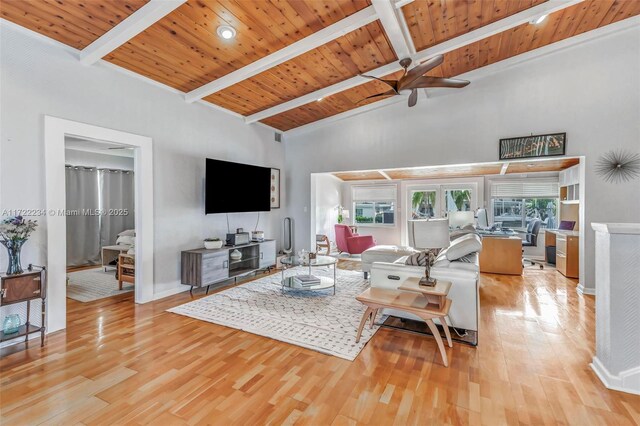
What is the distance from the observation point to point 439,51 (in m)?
4.00

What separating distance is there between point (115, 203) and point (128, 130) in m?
3.96

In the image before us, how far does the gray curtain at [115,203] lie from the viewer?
22.0 ft

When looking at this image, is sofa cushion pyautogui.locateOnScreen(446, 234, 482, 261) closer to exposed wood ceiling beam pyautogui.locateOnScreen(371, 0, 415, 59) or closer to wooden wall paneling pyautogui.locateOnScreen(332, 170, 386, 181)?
exposed wood ceiling beam pyautogui.locateOnScreen(371, 0, 415, 59)

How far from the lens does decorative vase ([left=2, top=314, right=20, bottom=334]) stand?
271 cm

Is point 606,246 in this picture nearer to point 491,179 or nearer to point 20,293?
point 20,293

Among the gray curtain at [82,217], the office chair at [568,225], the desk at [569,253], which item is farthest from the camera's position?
the gray curtain at [82,217]

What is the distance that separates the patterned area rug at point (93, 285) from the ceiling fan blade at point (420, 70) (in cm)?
493

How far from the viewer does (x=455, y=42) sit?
153 inches

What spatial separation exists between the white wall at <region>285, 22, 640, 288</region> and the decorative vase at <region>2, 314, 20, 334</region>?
532cm

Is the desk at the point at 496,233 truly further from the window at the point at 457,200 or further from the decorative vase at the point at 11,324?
the decorative vase at the point at 11,324

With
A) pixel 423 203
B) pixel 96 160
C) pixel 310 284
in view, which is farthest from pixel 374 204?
pixel 96 160

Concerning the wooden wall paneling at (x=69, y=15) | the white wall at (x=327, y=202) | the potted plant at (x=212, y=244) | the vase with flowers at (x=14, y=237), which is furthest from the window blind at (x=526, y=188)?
the vase with flowers at (x=14, y=237)

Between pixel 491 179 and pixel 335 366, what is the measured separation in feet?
22.3

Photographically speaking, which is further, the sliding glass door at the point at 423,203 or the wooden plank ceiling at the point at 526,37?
the sliding glass door at the point at 423,203
